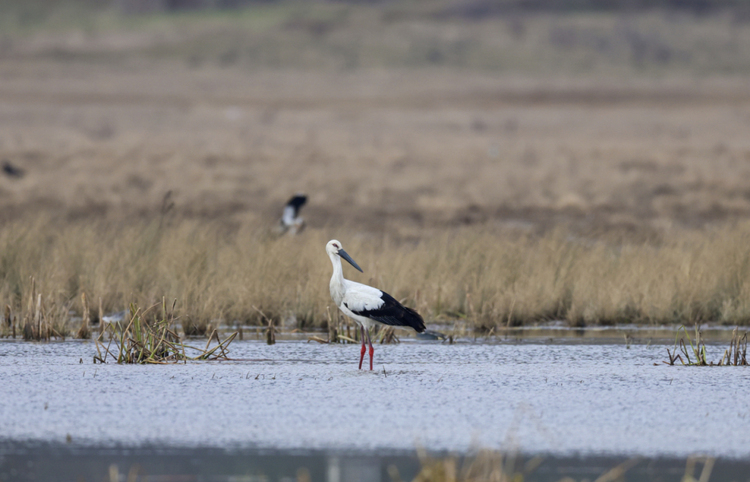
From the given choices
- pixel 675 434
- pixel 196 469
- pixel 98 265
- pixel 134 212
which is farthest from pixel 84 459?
pixel 134 212

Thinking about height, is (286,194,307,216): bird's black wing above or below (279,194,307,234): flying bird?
above

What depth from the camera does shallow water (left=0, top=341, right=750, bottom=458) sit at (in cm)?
616

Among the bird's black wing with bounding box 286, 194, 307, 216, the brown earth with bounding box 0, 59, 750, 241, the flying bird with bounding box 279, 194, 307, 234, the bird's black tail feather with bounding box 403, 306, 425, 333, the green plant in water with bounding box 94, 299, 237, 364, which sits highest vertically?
the brown earth with bounding box 0, 59, 750, 241

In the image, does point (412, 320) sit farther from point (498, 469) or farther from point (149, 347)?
point (498, 469)

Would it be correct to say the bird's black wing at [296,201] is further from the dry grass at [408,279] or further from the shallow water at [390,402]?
the shallow water at [390,402]

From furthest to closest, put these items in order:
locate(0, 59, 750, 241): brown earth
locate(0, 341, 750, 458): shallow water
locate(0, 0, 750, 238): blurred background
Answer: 1. locate(0, 0, 750, 238): blurred background
2. locate(0, 59, 750, 241): brown earth
3. locate(0, 341, 750, 458): shallow water

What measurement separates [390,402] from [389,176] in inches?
Result: 791

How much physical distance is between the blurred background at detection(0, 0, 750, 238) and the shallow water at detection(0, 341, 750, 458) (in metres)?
8.85

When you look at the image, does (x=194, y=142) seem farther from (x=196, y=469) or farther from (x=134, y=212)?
(x=196, y=469)

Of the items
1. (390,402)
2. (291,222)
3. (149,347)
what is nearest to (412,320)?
(390,402)

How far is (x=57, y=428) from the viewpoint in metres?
6.38

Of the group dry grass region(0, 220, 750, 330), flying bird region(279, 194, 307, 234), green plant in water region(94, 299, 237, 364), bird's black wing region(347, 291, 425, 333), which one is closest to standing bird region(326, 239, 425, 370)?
bird's black wing region(347, 291, 425, 333)

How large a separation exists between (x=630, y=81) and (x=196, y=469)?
247 ft

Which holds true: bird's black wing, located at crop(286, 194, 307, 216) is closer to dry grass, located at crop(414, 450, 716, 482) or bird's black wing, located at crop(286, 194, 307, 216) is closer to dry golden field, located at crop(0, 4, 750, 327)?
dry golden field, located at crop(0, 4, 750, 327)
